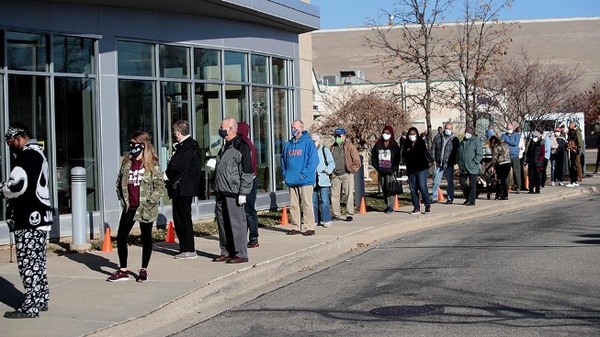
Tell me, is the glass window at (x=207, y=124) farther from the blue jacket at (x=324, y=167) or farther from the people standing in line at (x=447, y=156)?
the people standing in line at (x=447, y=156)

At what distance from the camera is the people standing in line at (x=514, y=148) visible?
24031 millimetres

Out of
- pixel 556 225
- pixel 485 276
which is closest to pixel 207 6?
pixel 556 225

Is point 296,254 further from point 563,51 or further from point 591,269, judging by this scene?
point 563,51

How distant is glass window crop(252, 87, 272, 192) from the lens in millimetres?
A: 21109

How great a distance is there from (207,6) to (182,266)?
723 centimetres

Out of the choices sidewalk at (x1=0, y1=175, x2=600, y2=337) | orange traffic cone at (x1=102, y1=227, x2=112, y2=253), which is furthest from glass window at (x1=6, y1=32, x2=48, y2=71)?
sidewalk at (x1=0, y1=175, x2=600, y2=337)

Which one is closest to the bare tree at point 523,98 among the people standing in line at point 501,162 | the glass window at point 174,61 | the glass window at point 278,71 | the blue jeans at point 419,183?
the people standing in line at point 501,162

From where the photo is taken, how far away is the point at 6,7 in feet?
49.4

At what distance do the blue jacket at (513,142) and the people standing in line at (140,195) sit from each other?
14516 mm

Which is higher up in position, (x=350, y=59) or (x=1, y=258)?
(x=350, y=59)

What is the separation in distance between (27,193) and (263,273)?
12.5 feet

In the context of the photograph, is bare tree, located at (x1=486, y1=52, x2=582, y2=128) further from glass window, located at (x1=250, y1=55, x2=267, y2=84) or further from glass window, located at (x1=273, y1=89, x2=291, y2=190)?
glass window, located at (x1=250, y1=55, x2=267, y2=84)

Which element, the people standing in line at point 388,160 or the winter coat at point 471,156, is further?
the winter coat at point 471,156

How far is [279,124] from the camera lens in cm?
2222
